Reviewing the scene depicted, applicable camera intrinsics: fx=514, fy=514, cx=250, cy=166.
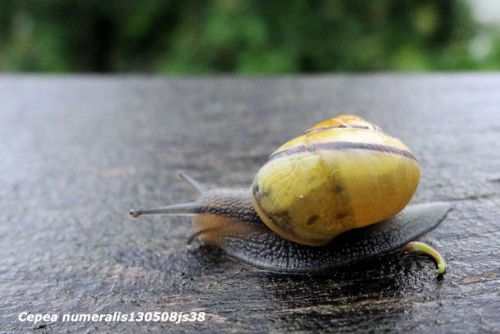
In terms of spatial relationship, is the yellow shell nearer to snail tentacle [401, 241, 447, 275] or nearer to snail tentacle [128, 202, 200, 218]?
snail tentacle [401, 241, 447, 275]

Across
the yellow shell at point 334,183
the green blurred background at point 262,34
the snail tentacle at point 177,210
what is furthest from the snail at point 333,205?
the green blurred background at point 262,34

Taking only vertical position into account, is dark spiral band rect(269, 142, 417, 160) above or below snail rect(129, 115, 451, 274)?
above

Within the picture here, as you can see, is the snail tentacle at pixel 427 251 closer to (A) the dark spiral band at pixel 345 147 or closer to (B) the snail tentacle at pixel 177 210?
(A) the dark spiral band at pixel 345 147

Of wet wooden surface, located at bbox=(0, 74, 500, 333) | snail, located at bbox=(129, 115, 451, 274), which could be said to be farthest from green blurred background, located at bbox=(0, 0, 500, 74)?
snail, located at bbox=(129, 115, 451, 274)

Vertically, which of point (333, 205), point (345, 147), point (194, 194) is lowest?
point (194, 194)

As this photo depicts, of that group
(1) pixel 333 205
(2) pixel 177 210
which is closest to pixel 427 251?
(1) pixel 333 205

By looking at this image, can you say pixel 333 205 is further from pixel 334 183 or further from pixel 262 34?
pixel 262 34

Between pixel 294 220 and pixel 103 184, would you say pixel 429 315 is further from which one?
pixel 103 184
